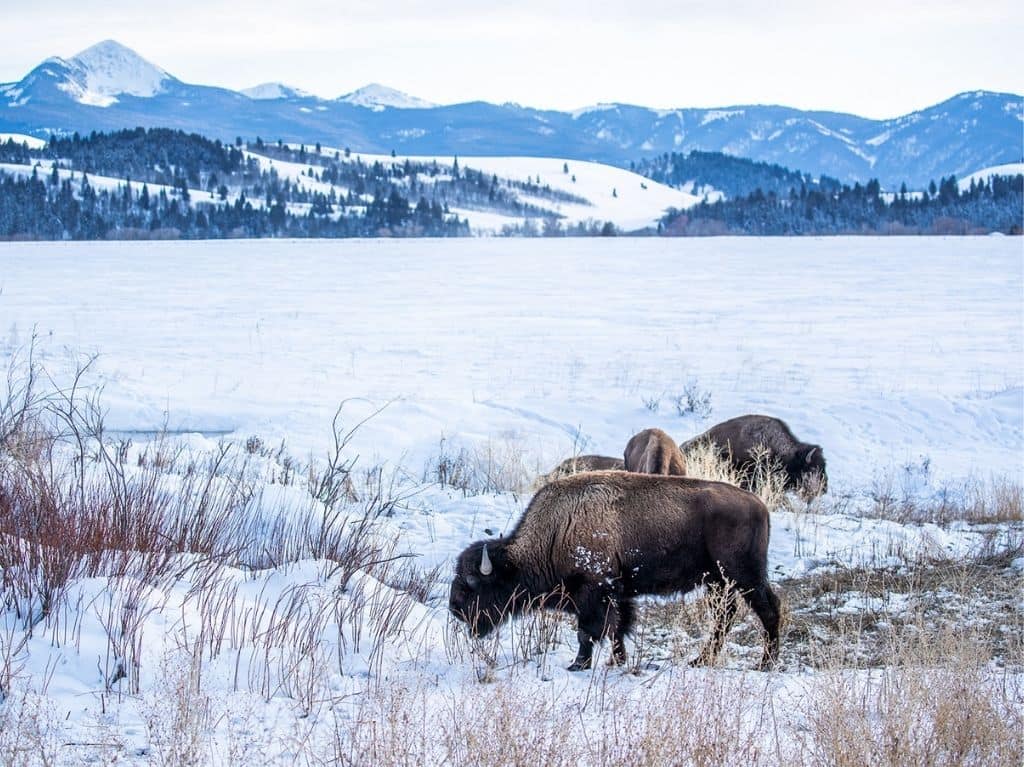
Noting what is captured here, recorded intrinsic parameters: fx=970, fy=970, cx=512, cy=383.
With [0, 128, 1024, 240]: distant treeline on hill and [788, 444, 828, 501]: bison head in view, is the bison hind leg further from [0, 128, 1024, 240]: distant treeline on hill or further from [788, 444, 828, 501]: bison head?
[0, 128, 1024, 240]: distant treeline on hill

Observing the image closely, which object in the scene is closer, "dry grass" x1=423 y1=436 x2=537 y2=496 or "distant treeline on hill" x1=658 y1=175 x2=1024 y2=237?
"dry grass" x1=423 y1=436 x2=537 y2=496

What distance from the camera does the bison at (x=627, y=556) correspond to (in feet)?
18.5

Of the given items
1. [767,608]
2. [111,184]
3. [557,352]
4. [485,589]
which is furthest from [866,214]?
[485,589]

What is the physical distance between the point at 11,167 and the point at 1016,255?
4992 inches

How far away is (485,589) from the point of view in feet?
18.7

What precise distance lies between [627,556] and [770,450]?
7.20 m

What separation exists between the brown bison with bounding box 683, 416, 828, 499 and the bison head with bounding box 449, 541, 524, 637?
651 cm

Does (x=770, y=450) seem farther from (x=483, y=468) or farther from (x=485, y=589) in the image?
(x=485, y=589)

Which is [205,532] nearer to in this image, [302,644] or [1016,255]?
[302,644]

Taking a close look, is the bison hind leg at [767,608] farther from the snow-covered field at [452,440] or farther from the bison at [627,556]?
the snow-covered field at [452,440]

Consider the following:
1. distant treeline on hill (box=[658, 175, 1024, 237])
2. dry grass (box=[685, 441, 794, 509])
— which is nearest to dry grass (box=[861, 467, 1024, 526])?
dry grass (box=[685, 441, 794, 509])

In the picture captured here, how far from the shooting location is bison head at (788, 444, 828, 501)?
11.8 meters

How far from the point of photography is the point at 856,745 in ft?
12.5

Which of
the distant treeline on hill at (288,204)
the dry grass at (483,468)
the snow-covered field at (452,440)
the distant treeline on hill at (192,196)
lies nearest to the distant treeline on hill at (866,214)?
the distant treeline on hill at (288,204)
